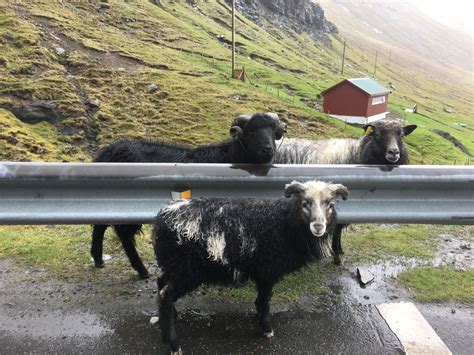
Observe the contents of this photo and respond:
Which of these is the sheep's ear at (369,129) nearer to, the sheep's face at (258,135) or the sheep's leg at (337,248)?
the sheep's face at (258,135)

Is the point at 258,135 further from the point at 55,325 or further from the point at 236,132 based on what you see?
the point at 55,325

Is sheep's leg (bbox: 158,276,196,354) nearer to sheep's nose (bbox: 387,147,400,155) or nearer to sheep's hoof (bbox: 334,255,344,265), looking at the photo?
sheep's hoof (bbox: 334,255,344,265)

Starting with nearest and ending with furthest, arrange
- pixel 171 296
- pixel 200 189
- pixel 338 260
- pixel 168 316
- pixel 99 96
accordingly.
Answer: pixel 168 316
pixel 171 296
pixel 200 189
pixel 338 260
pixel 99 96

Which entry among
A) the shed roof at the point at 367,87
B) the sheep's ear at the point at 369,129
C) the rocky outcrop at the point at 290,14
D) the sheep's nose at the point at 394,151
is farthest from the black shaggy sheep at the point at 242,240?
the rocky outcrop at the point at 290,14

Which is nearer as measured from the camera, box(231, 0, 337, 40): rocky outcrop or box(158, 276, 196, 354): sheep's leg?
box(158, 276, 196, 354): sheep's leg

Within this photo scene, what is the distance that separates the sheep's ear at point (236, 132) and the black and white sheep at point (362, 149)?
1.27 meters

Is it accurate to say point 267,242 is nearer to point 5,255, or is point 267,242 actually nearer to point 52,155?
point 5,255

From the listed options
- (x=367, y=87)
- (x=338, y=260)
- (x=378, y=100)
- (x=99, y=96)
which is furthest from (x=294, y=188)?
(x=378, y=100)

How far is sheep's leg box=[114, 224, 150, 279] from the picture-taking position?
4.53 metres

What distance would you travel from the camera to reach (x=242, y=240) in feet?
13.1

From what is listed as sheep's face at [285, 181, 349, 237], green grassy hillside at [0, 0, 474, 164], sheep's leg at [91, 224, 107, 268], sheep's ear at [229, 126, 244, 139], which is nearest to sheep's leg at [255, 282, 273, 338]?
sheep's face at [285, 181, 349, 237]

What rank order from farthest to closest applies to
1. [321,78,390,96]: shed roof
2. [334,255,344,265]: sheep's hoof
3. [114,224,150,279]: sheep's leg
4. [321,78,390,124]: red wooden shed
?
[321,78,390,96]: shed roof, [321,78,390,124]: red wooden shed, [334,255,344,265]: sheep's hoof, [114,224,150,279]: sheep's leg

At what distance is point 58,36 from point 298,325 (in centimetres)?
1909

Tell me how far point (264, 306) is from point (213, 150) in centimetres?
311
